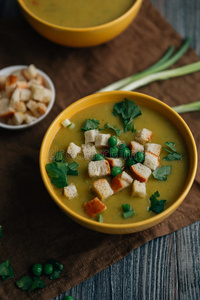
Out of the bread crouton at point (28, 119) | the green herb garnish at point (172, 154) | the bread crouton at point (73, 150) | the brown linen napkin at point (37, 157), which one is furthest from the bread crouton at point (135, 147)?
the bread crouton at point (28, 119)

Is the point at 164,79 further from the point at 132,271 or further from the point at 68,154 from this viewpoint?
the point at 132,271

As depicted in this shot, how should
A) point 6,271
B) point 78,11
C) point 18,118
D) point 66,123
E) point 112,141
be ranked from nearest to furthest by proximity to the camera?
point 112,141 → point 6,271 → point 66,123 → point 18,118 → point 78,11

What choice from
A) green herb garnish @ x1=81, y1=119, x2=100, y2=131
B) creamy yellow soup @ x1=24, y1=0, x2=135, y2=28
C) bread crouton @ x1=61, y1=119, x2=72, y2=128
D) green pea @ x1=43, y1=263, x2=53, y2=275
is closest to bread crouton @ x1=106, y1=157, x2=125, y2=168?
green herb garnish @ x1=81, y1=119, x2=100, y2=131

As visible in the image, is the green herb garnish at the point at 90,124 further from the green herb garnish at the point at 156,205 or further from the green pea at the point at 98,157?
the green herb garnish at the point at 156,205

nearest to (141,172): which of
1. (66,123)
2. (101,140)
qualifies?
(101,140)

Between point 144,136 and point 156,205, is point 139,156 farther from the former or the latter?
point 156,205

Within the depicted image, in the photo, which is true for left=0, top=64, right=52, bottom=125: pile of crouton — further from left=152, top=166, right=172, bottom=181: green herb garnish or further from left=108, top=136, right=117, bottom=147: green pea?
left=152, top=166, right=172, bottom=181: green herb garnish

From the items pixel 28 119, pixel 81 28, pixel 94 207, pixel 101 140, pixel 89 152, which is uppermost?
pixel 81 28
